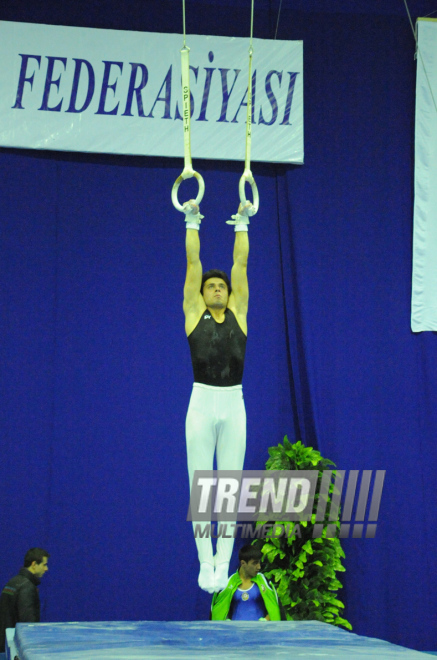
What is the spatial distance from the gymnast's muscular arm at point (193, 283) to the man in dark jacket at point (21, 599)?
2083 millimetres

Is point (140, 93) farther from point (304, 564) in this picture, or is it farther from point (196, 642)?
point (196, 642)

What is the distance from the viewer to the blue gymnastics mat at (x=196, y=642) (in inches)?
131

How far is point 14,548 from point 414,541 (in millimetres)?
3374

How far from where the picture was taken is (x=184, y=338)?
6.66 metres

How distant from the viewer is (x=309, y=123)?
696cm

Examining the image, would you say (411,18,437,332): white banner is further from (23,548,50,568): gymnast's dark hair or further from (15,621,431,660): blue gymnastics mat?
(23,548,50,568): gymnast's dark hair

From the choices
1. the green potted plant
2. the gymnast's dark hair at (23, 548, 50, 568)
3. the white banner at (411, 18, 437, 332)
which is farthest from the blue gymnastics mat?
the white banner at (411, 18, 437, 332)

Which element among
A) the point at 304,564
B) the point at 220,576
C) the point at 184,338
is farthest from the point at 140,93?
the point at 220,576

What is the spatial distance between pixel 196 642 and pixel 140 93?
181 inches

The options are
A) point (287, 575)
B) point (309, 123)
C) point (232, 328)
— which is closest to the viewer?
point (232, 328)

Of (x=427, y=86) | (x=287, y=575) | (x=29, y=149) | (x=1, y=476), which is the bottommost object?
(x=287, y=575)

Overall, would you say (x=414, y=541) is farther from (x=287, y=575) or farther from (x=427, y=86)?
(x=427, y=86)

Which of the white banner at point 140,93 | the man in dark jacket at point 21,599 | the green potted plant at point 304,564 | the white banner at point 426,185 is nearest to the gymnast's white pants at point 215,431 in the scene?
the man in dark jacket at point 21,599

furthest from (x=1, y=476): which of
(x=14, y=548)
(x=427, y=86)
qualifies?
(x=427, y=86)
